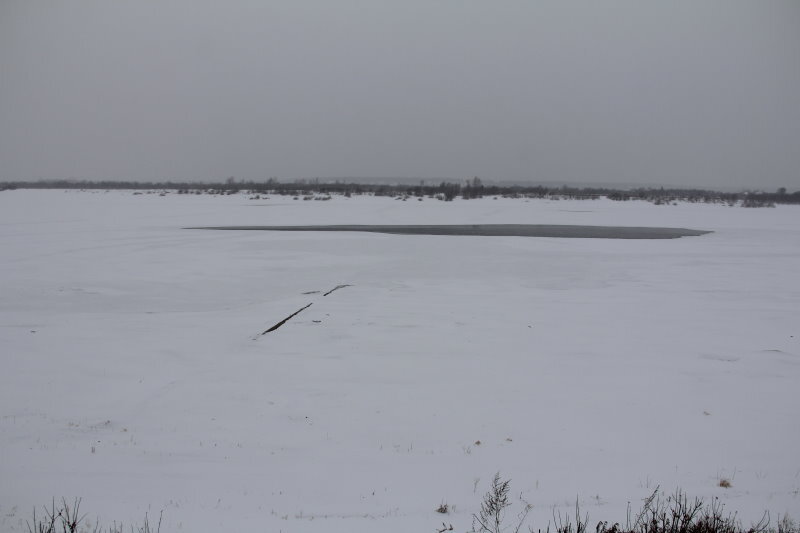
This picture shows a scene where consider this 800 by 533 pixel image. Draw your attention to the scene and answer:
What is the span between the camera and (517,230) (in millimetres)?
28844

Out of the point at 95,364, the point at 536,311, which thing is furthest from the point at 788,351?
the point at 95,364

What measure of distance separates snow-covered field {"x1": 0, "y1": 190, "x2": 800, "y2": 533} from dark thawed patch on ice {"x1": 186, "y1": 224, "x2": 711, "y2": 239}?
39.5 feet

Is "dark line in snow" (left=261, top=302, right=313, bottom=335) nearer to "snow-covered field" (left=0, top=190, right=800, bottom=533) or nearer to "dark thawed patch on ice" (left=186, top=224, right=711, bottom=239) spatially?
"snow-covered field" (left=0, top=190, right=800, bottom=533)

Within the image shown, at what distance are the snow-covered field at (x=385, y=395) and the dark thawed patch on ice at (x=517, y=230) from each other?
12045 millimetres

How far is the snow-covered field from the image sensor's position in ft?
14.9

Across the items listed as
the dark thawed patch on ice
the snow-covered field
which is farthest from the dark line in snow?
the dark thawed patch on ice

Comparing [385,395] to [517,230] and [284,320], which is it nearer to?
[284,320]

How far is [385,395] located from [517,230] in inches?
→ 916

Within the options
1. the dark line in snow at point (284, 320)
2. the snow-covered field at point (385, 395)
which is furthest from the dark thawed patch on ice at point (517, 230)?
the dark line in snow at point (284, 320)

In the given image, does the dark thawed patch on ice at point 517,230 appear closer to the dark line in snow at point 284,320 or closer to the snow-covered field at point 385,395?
the snow-covered field at point 385,395

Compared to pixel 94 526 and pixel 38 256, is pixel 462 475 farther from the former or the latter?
pixel 38 256

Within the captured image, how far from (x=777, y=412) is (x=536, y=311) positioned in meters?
5.01

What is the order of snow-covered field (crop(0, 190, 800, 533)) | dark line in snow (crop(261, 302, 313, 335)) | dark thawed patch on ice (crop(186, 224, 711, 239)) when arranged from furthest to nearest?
1. dark thawed patch on ice (crop(186, 224, 711, 239))
2. dark line in snow (crop(261, 302, 313, 335))
3. snow-covered field (crop(0, 190, 800, 533))

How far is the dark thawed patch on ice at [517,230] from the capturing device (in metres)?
26.8
